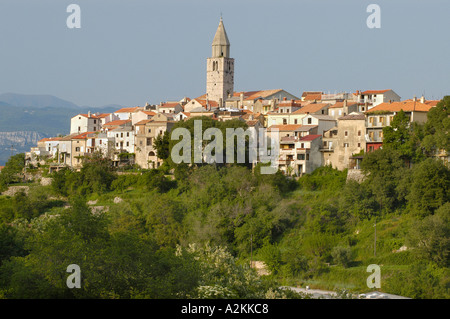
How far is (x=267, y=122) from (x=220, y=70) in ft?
61.8

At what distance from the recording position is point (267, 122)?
5966cm

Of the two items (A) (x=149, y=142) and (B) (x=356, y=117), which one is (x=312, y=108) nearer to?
(B) (x=356, y=117)

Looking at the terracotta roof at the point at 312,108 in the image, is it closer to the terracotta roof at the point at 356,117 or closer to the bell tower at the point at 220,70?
the terracotta roof at the point at 356,117

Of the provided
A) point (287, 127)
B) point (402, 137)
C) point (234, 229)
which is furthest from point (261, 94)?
point (234, 229)

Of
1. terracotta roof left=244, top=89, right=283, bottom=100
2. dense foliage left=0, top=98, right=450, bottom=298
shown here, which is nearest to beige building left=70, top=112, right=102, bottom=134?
terracotta roof left=244, top=89, right=283, bottom=100

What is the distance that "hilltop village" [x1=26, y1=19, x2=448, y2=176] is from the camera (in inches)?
1975

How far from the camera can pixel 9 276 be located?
32.2 meters

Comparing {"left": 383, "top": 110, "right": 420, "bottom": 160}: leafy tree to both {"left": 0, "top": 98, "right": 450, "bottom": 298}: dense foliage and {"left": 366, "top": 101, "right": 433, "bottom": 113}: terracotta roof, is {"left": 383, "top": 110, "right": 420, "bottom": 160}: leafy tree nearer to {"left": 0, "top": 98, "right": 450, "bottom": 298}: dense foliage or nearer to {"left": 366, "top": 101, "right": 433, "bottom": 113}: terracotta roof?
{"left": 0, "top": 98, "right": 450, "bottom": 298}: dense foliage

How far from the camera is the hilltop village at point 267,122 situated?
50156 mm

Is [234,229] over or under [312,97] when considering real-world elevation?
under

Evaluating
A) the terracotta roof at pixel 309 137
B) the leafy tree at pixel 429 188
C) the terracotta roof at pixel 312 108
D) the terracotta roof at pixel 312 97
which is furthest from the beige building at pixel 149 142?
the leafy tree at pixel 429 188

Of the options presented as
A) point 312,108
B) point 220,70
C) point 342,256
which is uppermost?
point 220,70
